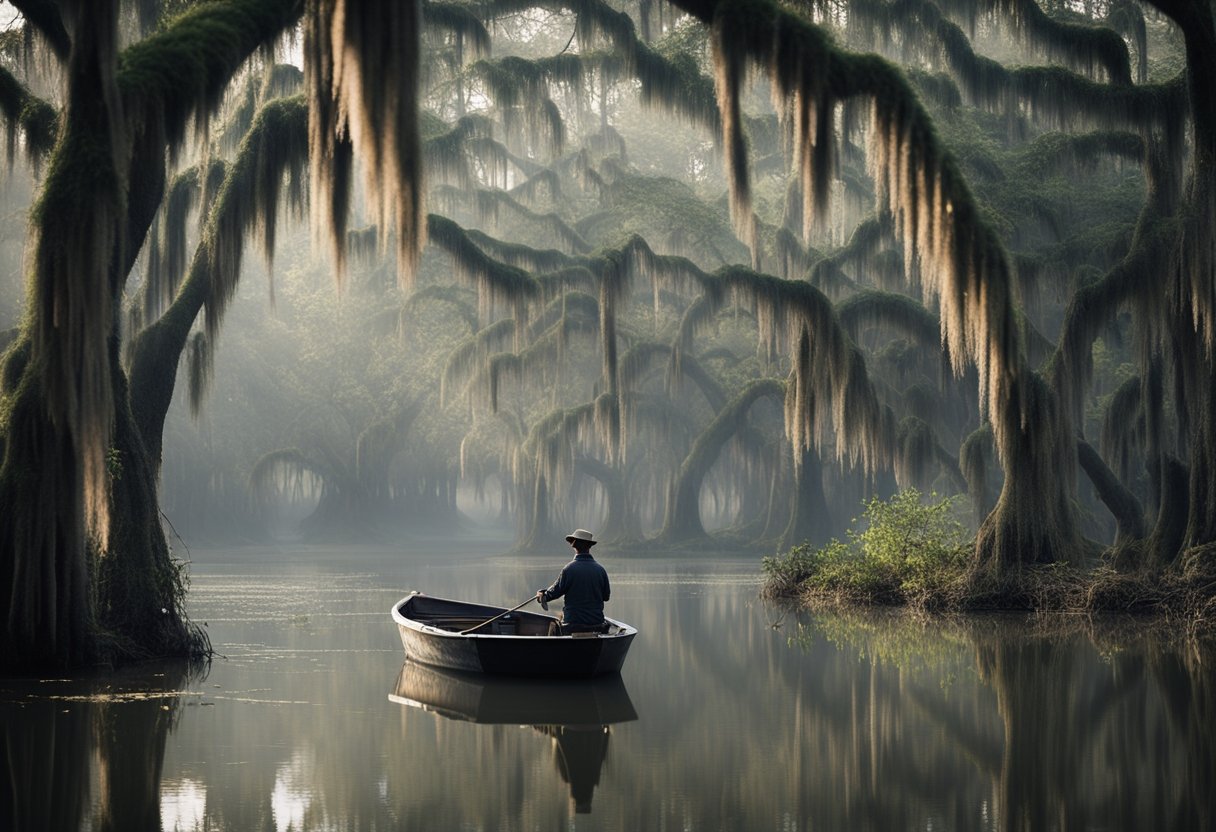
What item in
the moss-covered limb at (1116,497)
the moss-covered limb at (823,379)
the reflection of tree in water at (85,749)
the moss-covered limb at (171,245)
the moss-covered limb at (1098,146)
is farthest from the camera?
the moss-covered limb at (1098,146)

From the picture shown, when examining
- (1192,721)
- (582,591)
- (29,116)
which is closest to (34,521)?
(582,591)

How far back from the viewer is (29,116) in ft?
Answer: 59.3

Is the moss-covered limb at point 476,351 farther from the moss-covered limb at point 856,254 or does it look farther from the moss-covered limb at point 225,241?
the moss-covered limb at point 225,241

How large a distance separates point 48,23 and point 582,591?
8638mm

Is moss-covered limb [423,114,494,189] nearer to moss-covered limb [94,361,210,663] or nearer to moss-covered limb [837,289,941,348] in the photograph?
moss-covered limb [837,289,941,348]

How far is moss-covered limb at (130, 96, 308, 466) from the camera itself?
19625mm

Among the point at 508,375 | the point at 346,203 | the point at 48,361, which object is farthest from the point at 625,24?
the point at 48,361

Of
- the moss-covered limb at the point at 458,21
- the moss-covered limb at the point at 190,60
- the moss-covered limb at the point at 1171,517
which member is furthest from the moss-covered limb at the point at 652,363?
the moss-covered limb at the point at 190,60

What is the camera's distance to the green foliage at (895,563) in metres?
25.6

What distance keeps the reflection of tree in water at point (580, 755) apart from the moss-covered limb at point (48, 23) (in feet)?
32.2

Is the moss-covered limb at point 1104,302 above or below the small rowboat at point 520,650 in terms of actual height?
above

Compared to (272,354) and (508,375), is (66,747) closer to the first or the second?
(508,375)

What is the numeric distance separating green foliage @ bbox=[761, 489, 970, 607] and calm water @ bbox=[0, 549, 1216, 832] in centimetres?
528

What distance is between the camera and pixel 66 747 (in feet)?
36.6
